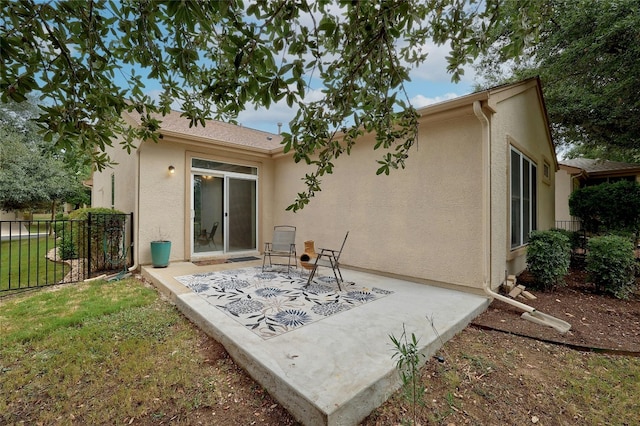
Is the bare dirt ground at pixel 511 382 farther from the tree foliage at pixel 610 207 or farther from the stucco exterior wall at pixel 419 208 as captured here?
the tree foliage at pixel 610 207

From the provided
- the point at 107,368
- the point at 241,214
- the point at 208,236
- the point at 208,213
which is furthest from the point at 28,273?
the point at 107,368

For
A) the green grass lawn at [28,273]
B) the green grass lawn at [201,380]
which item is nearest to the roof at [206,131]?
the green grass lawn at [28,273]

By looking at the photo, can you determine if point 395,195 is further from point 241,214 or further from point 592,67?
point 592,67

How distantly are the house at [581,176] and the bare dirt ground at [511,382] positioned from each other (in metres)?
12.6

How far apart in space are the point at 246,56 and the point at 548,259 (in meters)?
5.75

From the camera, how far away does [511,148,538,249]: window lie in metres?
5.43

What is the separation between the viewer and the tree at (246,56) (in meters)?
1.50

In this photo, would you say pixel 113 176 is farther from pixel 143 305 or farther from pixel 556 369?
pixel 556 369

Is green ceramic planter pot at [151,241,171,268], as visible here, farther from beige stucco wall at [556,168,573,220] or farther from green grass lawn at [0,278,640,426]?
beige stucco wall at [556,168,573,220]

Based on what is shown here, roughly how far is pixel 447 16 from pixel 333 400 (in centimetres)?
308

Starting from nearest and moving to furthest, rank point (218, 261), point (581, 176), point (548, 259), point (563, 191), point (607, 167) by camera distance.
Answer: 1. point (548, 259)
2. point (218, 261)
3. point (581, 176)
4. point (563, 191)
5. point (607, 167)

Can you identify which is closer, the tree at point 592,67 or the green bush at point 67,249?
the tree at point 592,67

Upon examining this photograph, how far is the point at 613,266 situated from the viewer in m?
4.75

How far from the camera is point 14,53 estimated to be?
1412mm
